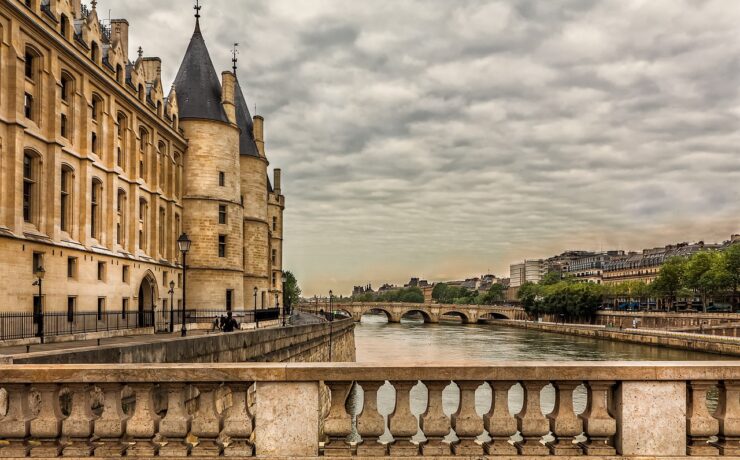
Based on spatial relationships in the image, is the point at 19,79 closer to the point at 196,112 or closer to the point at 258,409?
the point at 196,112

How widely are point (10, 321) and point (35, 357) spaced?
16338 mm

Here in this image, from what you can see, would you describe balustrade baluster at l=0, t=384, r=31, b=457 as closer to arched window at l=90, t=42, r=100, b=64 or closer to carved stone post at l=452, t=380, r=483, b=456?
carved stone post at l=452, t=380, r=483, b=456

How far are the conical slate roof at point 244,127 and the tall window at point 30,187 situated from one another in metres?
26.2

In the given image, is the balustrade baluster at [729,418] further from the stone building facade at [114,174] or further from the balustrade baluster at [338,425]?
the stone building facade at [114,174]

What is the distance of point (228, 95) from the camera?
151 ft

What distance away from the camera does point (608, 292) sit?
12069cm

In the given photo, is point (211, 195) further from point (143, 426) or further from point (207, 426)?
point (207, 426)

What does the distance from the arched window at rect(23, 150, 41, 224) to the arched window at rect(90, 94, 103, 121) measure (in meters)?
6.24

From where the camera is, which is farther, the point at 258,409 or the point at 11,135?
the point at 11,135

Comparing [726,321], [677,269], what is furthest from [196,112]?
[677,269]

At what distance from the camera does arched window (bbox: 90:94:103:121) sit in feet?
102

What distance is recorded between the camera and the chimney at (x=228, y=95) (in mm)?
45531

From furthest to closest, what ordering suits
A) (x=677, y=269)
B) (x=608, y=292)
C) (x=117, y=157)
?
1. (x=608, y=292)
2. (x=677, y=269)
3. (x=117, y=157)

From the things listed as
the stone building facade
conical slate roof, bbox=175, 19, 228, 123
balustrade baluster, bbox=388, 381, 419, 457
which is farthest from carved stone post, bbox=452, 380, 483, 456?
conical slate roof, bbox=175, 19, 228, 123
